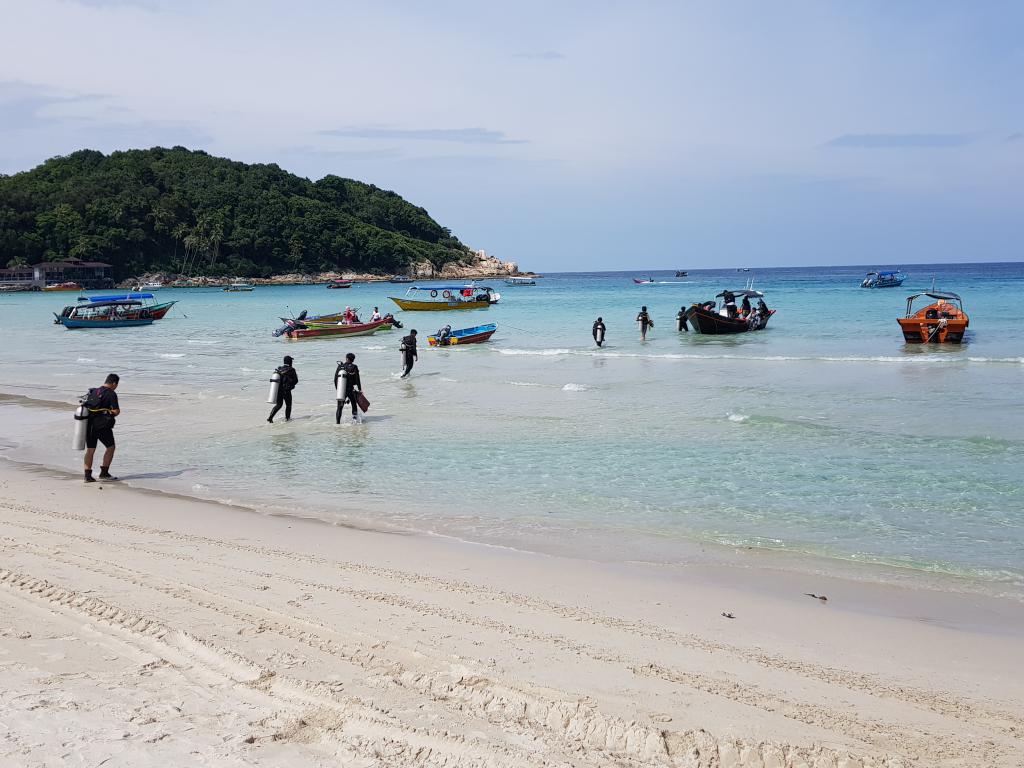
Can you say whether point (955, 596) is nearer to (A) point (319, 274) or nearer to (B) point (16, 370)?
(B) point (16, 370)

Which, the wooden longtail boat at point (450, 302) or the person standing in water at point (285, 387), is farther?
the wooden longtail boat at point (450, 302)

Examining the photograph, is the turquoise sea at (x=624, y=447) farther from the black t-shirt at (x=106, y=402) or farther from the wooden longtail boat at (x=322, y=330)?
the wooden longtail boat at (x=322, y=330)

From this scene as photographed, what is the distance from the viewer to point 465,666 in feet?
17.2

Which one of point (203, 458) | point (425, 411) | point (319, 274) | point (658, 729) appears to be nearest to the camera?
point (658, 729)

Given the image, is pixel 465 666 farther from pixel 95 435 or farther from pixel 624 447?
pixel 624 447

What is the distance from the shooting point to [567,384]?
23250 millimetres

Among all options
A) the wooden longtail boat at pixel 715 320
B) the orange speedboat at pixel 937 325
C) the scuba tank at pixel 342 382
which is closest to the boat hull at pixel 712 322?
the wooden longtail boat at pixel 715 320

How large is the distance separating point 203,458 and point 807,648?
10.7 m

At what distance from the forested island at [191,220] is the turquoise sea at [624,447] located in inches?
3997

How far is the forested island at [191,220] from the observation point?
11919 cm

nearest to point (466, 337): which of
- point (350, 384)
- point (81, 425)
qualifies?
point (350, 384)

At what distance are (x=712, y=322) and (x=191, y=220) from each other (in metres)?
117

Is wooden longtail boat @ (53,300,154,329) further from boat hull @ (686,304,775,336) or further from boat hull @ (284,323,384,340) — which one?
boat hull @ (686,304,775,336)

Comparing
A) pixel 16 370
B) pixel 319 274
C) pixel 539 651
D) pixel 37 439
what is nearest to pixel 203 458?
pixel 37 439
